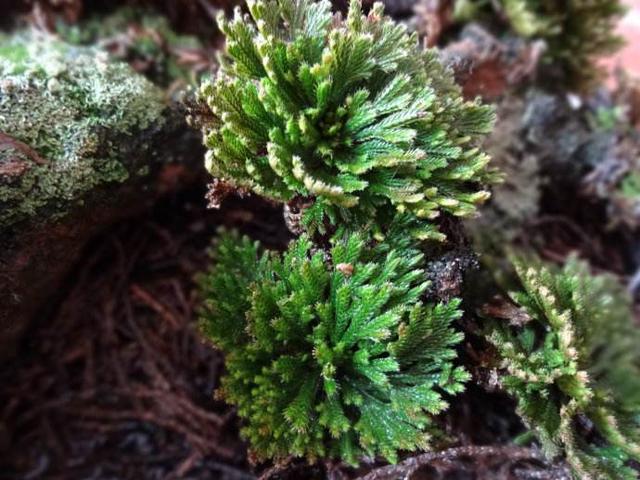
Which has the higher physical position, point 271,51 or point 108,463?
point 271,51

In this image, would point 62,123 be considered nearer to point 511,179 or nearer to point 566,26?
point 511,179

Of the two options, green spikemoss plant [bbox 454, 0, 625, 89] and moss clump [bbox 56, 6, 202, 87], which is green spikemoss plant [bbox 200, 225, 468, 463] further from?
green spikemoss plant [bbox 454, 0, 625, 89]

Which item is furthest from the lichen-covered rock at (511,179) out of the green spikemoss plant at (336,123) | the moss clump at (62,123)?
the moss clump at (62,123)

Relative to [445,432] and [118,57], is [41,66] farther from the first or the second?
[445,432]

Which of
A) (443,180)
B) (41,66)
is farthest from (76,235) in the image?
(443,180)

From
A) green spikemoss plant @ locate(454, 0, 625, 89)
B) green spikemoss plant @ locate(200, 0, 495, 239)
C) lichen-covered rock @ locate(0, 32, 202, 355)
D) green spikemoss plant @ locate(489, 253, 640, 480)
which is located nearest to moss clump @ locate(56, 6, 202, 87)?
lichen-covered rock @ locate(0, 32, 202, 355)

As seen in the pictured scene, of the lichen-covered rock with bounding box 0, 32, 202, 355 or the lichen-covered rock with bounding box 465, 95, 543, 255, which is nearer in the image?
the lichen-covered rock with bounding box 0, 32, 202, 355
